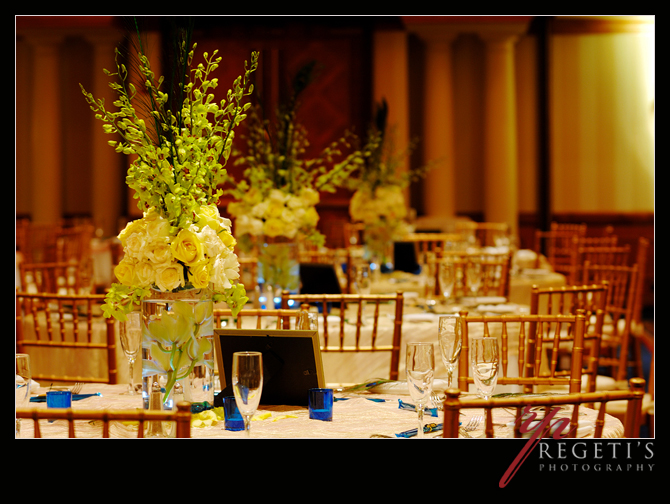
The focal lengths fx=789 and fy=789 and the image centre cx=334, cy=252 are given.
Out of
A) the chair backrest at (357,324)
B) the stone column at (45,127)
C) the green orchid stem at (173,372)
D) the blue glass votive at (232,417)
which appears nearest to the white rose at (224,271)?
the green orchid stem at (173,372)

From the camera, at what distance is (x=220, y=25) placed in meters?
9.95

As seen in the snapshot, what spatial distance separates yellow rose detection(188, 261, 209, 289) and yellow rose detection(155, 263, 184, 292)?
3cm

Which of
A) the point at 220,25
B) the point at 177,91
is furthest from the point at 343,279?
the point at 220,25

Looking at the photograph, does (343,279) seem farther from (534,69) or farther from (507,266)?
(534,69)

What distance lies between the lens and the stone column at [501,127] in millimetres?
9844

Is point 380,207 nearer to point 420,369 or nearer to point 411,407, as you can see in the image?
point 411,407

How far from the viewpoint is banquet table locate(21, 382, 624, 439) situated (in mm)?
1722

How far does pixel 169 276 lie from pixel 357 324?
4.03 ft

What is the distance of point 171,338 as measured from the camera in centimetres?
179

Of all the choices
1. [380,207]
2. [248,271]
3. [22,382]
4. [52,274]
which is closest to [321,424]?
[22,382]

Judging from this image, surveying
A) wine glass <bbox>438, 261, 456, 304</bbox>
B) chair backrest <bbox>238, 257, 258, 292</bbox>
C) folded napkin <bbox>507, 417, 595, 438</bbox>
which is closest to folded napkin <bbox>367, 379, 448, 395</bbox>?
folded napkin <bbox>507, 417, 595, 438</bbox>

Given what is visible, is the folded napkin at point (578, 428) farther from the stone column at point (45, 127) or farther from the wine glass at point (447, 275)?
the stone column at point (45, 127)
